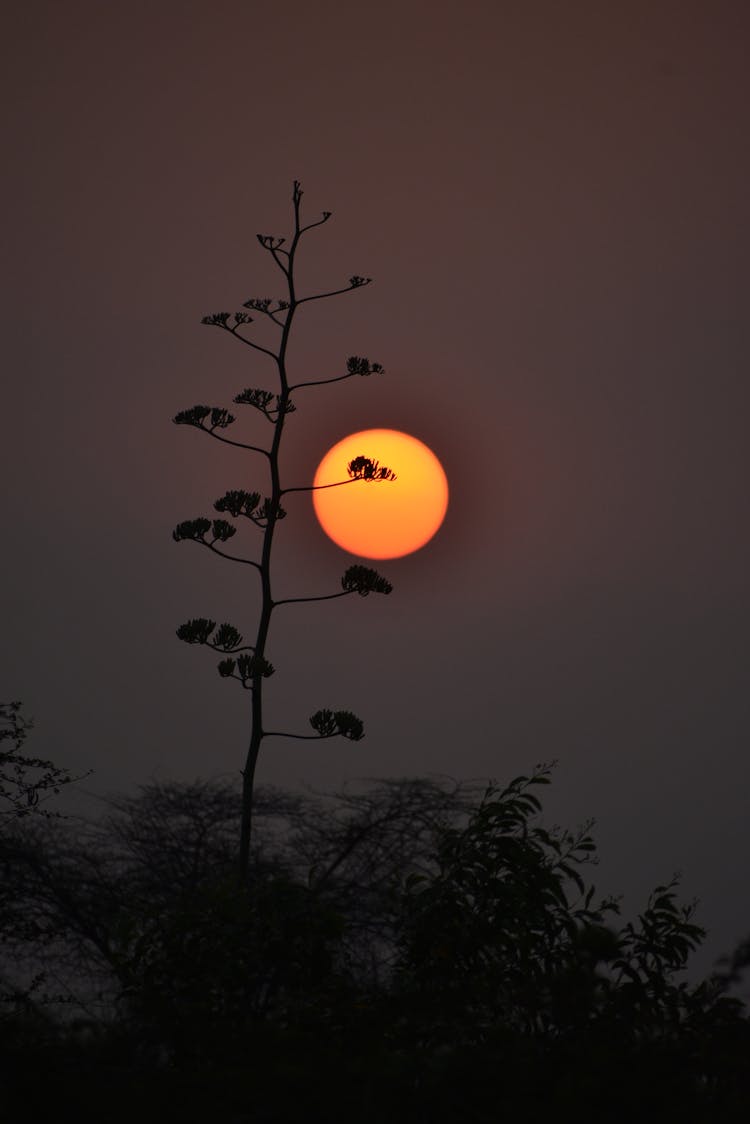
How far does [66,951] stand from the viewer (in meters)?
9.28

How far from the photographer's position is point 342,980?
6309mm

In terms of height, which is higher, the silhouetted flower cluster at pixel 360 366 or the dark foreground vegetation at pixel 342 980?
the silhouetted flower cluster at pixel 360 366

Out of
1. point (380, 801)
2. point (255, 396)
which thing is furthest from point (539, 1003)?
point (255, 396)

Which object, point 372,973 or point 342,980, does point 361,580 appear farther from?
point 342,980

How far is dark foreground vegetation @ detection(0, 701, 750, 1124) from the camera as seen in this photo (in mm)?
4637

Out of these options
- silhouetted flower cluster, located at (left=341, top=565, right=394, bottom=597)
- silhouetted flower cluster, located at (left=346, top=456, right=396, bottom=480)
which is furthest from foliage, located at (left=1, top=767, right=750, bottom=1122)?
silhouetted flower cluster, located at (left=346, top=456, right=396, bottom=480)

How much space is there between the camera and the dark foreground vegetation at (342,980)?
4637 millimetres

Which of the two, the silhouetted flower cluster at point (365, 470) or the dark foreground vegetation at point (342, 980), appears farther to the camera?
the silhouetted flower cluster at point (365, 470)

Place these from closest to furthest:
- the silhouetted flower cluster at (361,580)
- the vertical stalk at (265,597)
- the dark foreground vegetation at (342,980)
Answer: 1. the dark foreground vegetation at (342,980)
2. the vertical stalk at (265,597)
3. the silhouetted flower cluster at (361,580)

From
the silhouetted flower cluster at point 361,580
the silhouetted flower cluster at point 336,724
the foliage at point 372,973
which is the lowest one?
the foliage at point 372,973

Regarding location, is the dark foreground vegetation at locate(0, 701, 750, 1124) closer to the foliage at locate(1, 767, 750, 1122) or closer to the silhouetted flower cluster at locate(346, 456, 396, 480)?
the foliage at locate(1, 767, 750, 1122)

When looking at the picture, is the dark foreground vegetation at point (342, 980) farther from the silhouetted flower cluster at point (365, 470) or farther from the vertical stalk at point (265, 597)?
the silhouetted flower cluster at point (365, 470)

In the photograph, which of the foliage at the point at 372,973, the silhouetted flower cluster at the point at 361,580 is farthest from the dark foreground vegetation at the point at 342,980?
the silhouetted flower cluster at the point at 361,580

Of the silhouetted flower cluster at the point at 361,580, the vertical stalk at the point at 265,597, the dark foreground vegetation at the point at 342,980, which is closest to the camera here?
the dark foreground vegetation at the point at 342,980
